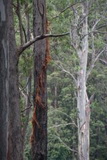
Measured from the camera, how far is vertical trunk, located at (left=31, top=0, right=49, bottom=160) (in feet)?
22.0

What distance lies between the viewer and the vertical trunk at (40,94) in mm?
6711

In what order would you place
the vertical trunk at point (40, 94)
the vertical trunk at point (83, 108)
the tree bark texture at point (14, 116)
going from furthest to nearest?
the vertical trunk at point (83, 108) < the vertical trunk at point (40, 94) < the tree bark texture at point (14, 116)

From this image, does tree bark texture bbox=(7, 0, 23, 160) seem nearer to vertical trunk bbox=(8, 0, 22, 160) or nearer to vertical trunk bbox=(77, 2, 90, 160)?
vertical trunk bbox=(8, 0, 22, 160)

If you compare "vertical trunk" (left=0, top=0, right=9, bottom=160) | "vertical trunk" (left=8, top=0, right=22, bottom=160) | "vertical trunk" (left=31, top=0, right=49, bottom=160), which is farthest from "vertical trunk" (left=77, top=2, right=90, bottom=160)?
"vertical trunk" (left=0, top=0, right=9, bottom=160)

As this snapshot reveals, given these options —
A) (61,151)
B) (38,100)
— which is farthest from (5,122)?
(61,151)

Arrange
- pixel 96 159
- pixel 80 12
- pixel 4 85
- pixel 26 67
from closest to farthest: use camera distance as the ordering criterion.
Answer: pixel 4 85, pixel 26 67, pixel 80 12, pixel 96 159

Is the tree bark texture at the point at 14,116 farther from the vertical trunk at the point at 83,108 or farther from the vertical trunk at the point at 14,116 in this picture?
the vertical trunk at the point at 83,108

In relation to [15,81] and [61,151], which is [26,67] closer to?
[15,81]

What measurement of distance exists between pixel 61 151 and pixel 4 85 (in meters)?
19.2


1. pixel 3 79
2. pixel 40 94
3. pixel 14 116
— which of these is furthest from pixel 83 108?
pixel 3 79

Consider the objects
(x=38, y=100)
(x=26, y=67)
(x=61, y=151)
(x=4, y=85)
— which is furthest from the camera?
(x=61, y=151)

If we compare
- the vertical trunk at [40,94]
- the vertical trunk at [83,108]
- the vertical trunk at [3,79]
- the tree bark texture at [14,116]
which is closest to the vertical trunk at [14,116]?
the tree bark texture at [14,116]

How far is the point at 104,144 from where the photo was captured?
2314 centimetres

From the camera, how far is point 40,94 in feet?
22.3
